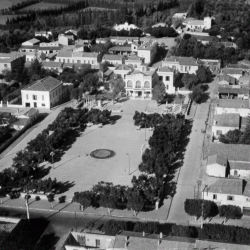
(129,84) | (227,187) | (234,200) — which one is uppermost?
(129,84)

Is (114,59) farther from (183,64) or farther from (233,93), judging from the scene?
(233,93)

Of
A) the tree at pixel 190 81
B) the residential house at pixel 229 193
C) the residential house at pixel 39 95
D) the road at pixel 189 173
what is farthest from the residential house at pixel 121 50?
the residential house at pixel 229 193

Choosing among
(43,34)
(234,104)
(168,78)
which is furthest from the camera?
(43,34)

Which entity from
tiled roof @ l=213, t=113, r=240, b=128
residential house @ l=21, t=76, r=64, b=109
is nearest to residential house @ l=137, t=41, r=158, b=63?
residential house @ l=21, t=76, r=64, b=109

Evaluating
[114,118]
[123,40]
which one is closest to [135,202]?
[114,118]

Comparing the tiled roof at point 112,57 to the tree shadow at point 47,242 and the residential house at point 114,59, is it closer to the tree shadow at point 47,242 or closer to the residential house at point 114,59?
the residential house at point 114,59

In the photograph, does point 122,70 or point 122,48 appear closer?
point 122,70

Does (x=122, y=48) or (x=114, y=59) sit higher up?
(x=122, y=48)
